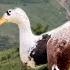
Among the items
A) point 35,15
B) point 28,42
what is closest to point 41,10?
point 35,15

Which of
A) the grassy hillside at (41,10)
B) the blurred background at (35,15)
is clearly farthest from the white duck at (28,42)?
the grassy hillside at (41,10)

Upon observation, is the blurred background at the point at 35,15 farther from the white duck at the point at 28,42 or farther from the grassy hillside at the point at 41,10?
the white duck at the point at 28,42

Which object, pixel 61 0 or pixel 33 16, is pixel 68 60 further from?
pixel 33 16

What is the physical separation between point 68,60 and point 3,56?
68.6 inches

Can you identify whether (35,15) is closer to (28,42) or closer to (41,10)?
(41,10)

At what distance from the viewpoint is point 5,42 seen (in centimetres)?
689

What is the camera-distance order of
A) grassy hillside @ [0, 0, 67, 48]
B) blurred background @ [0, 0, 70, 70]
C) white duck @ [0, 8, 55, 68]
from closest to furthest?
white duck @ [0, 8, 55, 68]
blurred background @ [0, 0, 70, 70]
grassy hillside @ [0, 0, 67, 48]

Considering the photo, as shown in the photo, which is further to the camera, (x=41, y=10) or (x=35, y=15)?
(x=41, y=10)

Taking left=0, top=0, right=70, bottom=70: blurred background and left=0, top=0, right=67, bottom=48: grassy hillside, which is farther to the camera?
left=0, top=0, right=67, bottom=48: grassy hillside

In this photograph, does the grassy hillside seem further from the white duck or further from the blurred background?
the white duck

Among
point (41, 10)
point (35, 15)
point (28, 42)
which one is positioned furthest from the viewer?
point (41, 10)

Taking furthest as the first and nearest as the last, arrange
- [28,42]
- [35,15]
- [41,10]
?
[41,10] → [35,15] → [28,42]

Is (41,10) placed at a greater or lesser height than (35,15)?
greater

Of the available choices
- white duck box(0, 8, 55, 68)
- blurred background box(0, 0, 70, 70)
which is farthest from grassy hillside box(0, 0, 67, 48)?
white duck box(0, 8, 55, 68)
